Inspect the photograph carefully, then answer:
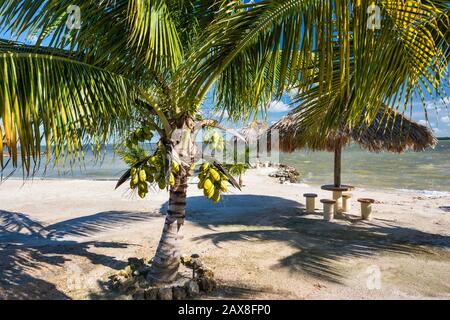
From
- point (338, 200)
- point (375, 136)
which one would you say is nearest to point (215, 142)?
point (338, 200)

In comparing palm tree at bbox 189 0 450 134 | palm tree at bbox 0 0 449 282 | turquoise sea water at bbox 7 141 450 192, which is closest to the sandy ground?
turquoise sea water at bbox 7 141 450 192

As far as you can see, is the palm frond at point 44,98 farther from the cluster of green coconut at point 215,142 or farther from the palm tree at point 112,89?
the cluster of green coconut at point 215,142

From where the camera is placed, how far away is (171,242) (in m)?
3.38

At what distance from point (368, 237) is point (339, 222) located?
0.96 meters

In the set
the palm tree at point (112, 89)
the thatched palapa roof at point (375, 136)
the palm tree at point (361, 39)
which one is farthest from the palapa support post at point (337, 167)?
the palm tree at point (361, 39)

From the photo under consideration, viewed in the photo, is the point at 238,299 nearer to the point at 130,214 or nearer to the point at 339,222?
the point at 339,222

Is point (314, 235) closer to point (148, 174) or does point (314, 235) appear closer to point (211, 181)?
point (211, 181)

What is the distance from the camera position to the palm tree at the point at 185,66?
147 cm

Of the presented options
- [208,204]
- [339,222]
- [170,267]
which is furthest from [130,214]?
[339,222]

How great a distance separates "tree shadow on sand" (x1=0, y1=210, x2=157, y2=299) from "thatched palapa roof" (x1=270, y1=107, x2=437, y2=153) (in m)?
4.01

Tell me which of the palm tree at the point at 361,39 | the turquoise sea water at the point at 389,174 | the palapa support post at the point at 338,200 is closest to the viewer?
the palm tree at the point at 361,39

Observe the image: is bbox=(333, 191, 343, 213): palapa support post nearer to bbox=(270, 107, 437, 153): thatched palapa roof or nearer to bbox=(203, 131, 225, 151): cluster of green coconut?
bbox=(270, 107, 437, 153): thatched palapa roof

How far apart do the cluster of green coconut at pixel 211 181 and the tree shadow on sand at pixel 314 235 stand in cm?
182

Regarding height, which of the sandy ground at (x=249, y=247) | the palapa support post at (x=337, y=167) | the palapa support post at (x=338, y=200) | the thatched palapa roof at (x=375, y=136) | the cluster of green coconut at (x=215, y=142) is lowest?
the sandy ground at (x=249, y=247)
